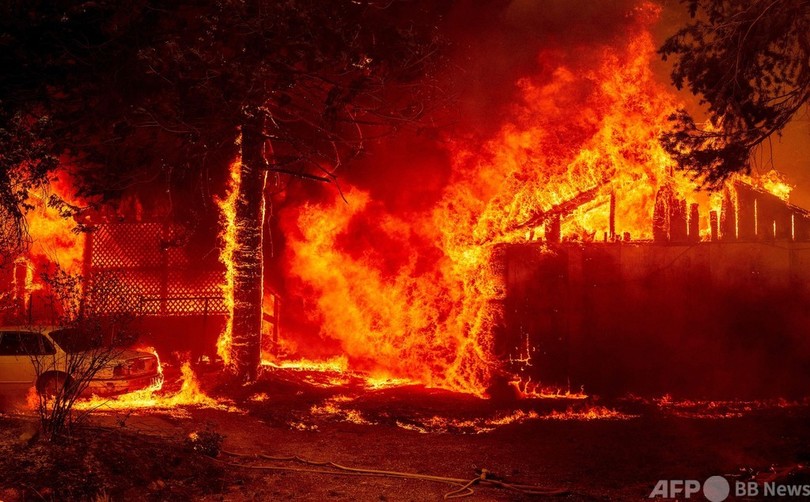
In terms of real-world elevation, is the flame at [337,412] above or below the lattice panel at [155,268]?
below

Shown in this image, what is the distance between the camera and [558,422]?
8.98 metres

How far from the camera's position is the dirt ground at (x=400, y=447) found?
228 inches

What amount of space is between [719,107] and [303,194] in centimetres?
1049

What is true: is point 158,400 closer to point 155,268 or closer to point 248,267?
point 248,267

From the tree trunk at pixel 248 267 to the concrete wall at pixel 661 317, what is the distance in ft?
14.4

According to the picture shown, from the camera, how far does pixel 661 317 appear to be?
33.2 ft

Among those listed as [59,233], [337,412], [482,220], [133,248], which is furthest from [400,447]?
[59,233]

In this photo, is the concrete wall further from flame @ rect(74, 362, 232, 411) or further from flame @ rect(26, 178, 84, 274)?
flame @ rect(26, 178, 84, 274)

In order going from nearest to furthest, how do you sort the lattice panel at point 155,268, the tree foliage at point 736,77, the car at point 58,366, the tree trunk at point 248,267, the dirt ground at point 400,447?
the dirt ground at point 400,447 → the tree foliage at point 736,77 → the car at point 58,366 → the tree trunk at point 248,267 → the lattice panel at point 155,268

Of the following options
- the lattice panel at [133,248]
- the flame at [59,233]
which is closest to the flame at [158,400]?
the lattice panel at [133,248]

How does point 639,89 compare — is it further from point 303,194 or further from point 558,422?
point 303,194

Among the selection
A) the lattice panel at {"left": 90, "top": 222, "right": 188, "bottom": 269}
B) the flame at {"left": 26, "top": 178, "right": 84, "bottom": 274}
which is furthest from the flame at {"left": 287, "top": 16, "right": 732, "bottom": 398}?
the flame at {"left": 26, "top": 178, "right": 84, "bottom": 274}

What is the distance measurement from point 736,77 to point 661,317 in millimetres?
4332

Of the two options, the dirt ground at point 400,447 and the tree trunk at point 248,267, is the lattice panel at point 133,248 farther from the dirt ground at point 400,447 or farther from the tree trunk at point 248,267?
the dirt ground at point 400,447
